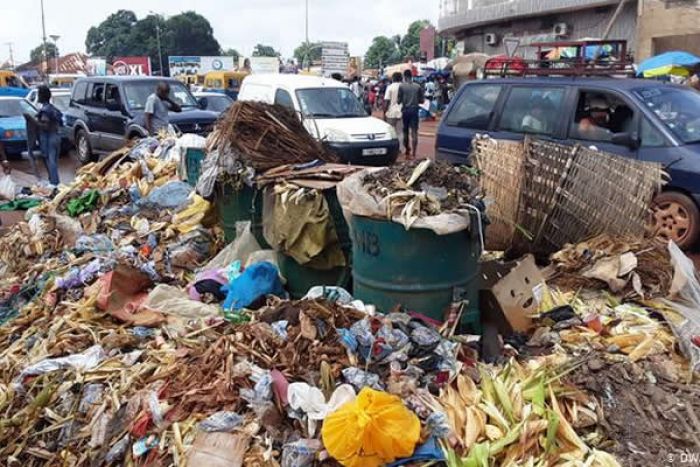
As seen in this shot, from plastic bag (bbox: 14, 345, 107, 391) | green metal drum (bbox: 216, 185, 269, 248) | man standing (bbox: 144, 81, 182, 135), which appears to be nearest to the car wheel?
green metal drum (bbox: 216, 185, 269, 248)

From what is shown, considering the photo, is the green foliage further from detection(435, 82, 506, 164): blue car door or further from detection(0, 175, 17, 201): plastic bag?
detection(435, 82, 506, 164): blue car door

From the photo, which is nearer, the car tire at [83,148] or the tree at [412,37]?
the car tire at [83,148]

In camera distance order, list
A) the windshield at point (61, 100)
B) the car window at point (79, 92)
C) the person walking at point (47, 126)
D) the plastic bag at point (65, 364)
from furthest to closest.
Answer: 1. the windshield at point (61, 100)
2. the car window at point (79, 92)
3. the person walking at point (47, 126)
4. the plastic bag at point (65, 364)

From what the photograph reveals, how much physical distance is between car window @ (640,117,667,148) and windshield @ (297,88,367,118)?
6.96 m

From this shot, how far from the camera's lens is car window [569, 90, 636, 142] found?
7.14m

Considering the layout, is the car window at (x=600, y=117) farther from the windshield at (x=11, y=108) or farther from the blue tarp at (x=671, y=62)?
the windshield at (x=11, y=108)

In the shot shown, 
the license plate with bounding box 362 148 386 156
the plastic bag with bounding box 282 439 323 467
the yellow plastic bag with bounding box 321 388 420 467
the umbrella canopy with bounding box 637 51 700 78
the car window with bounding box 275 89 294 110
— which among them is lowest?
the plastic bag with bounding box 282 439 323 467

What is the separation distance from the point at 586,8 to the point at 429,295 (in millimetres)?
23781

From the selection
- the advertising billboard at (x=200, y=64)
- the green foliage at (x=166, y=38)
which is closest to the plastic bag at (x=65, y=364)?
the advertising billboard at (x=200, y=64)

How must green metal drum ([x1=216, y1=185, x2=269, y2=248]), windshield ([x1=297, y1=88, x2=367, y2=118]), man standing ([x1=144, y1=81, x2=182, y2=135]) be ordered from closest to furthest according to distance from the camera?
green metal drum ([x1=216, y1=185, x2=269, y2=248]), man standing ([x1=144, y1=81, x2=182, y2=135]), windshield ([x1=297, y1=88, x2=367, y2=118])

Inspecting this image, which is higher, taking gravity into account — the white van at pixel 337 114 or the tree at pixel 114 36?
the tree at pixel 114 36

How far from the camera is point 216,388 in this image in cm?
354

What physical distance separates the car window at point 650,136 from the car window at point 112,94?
35.6ft

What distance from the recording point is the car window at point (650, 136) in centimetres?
684
